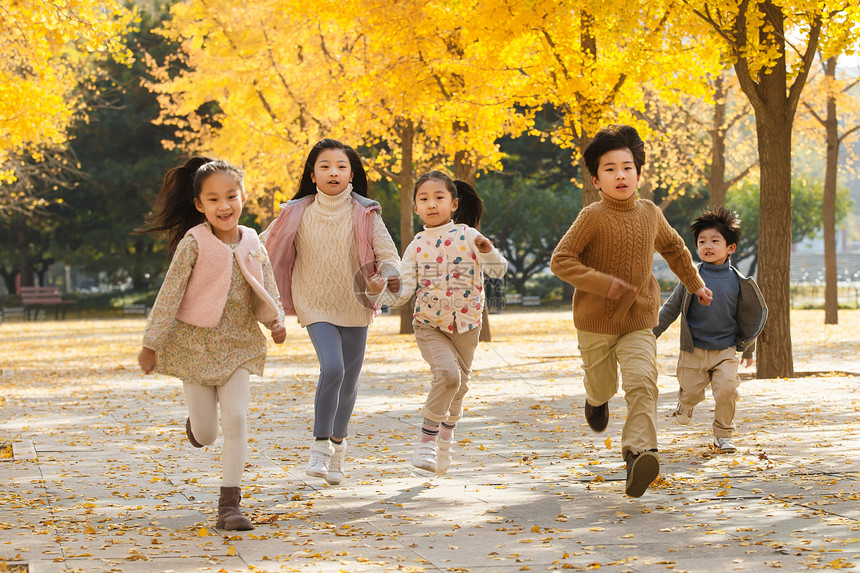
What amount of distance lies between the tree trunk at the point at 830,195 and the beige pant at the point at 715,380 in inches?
671

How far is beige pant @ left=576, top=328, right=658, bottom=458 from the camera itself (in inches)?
228

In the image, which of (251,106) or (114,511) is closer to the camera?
(114,511)

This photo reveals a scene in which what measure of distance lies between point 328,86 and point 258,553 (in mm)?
16675

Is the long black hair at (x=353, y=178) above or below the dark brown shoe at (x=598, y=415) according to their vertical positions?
above

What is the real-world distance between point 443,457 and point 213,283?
1.80 metres

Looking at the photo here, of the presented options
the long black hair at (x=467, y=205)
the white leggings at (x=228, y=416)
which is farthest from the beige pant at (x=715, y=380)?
the white leggings at (x=228, y=416)

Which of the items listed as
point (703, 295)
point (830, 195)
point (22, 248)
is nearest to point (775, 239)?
point (703, 295)

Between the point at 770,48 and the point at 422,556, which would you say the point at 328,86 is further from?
the point at 422,556

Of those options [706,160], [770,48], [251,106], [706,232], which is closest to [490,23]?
[770,48]

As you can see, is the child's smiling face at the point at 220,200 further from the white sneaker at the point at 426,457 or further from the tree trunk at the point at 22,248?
the tree trunk at the point at 22,248

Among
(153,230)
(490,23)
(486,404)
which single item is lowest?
(486,404)

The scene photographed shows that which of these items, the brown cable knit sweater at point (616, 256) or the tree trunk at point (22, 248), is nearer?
the brown cable knit sweater at point (616, 256)

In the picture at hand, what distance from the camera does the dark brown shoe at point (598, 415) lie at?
258 inches

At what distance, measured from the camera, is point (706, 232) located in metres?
7.73
